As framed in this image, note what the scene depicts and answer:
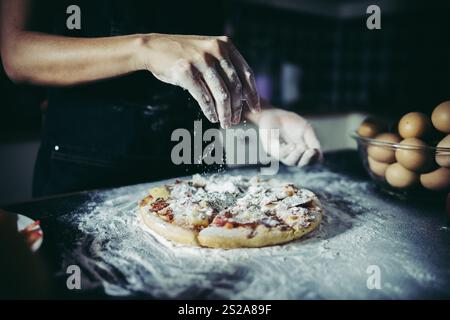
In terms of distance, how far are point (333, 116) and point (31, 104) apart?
115 inches

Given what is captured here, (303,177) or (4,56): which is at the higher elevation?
(4,56)

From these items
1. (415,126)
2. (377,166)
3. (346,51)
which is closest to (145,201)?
(377,166)

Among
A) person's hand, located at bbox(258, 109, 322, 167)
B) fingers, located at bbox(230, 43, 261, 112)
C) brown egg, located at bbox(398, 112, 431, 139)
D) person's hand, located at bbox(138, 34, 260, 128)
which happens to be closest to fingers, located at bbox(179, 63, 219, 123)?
person's hand, located at bbox(138, 34, 260, 128)

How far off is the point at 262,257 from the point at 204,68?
1.66 feet

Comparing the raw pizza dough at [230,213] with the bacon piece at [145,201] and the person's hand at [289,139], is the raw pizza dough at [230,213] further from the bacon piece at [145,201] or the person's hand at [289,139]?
the person's hand at [289,139]

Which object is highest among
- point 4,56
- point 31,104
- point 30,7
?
point 30,7

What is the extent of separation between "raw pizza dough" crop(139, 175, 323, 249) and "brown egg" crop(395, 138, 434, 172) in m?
0.32

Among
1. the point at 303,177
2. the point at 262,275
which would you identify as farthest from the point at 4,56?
the point at 303,177

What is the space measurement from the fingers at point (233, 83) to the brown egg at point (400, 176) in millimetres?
589

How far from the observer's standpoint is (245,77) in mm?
1062

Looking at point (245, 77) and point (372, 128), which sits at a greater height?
point (245, 77)

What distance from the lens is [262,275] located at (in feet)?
2.63

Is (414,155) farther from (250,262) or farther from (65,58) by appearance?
(65,58)
